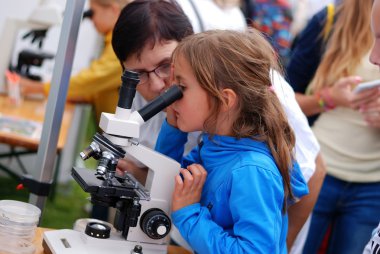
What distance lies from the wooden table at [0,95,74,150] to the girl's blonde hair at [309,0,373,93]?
59.0 inches

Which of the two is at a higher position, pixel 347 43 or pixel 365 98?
pixel 347 43

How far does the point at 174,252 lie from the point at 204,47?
0.68 m

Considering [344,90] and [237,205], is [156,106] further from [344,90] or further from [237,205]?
[344,90]

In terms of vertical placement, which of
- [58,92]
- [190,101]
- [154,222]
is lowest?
[154,222]

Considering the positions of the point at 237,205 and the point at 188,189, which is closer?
the point at 237,205

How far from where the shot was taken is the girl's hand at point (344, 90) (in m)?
2.65

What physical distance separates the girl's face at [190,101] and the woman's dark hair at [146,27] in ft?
1.16

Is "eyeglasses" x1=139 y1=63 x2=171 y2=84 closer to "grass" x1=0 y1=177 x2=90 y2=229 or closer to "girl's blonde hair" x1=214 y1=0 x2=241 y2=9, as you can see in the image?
"girl's blonde hair" x1=214 y1=0 x2=241 y2=9

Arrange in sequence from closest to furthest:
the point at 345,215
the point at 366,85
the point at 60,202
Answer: the point at 366,85
the point at 345,215
the point at 60,202

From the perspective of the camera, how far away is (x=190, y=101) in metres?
1.90

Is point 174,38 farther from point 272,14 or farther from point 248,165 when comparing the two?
point 272,14

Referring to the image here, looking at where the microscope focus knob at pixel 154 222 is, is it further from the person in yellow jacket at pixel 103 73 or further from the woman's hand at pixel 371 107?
the person in yellow jacket at pixel 103 73

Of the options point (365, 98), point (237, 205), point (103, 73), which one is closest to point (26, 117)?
point (103, 73)

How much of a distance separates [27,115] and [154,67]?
2.05m
